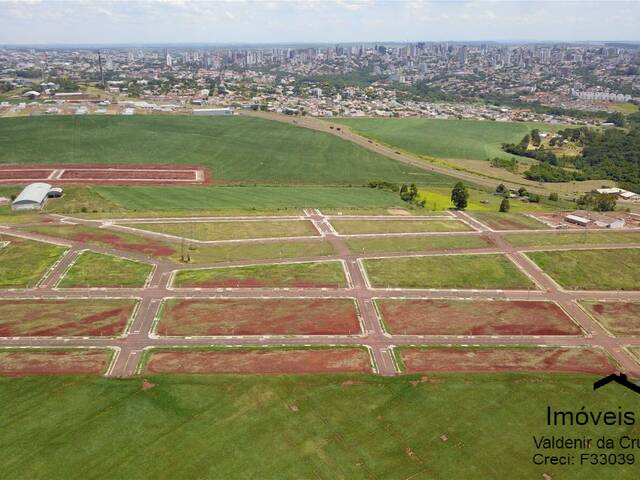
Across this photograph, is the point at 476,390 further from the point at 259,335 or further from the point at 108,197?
the point at 108,197

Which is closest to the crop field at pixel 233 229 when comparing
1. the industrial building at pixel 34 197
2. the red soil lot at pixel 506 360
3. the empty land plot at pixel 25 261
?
the empty land plot at pixel 25 261

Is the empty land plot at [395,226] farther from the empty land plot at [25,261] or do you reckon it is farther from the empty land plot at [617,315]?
the empty land plot at [25,261]

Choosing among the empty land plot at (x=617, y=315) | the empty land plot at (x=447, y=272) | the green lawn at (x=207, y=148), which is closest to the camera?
the empty land plot at (x=617, y=315)

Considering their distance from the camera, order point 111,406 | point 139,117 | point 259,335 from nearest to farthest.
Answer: point 111,406 → point 259,335 → point 139,117

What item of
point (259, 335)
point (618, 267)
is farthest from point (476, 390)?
point (618, 267)

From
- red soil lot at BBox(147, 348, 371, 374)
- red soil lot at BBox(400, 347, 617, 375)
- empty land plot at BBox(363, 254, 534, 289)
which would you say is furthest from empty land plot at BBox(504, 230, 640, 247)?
red soil lot at BBox(147, 348, 371, 374)
